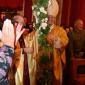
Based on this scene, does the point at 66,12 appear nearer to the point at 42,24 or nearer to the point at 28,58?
the point at 42,24

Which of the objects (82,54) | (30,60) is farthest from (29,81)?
(82,54)

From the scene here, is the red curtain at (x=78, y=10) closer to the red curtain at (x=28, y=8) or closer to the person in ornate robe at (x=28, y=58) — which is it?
the red curtain at (x=28, y=8)

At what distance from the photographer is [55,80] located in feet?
14.6

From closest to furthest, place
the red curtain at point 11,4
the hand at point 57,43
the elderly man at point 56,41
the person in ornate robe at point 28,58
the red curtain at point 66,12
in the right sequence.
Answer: the person in ornate robe at point 28,58, the elderly man at point 56,41, the hand at point 57,43, the red curtain at point 11,4, the red curtain at point 66,12

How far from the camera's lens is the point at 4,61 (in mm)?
1708

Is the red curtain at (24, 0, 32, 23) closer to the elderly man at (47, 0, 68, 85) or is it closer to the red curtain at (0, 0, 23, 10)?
the red curtain at (0, 0, 23, 10)

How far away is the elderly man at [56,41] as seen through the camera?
4129 millimetres

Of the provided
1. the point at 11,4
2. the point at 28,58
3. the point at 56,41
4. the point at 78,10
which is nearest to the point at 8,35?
the point at 28,58

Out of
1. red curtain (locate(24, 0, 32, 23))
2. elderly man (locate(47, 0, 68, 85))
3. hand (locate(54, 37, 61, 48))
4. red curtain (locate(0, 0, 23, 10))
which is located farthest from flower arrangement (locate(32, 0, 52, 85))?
red curtain (locate(24, 0, 32, 23))

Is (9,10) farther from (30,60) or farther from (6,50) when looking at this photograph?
(6,50)

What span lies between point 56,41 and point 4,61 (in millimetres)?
2644

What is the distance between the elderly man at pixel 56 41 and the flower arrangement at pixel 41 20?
146 mm

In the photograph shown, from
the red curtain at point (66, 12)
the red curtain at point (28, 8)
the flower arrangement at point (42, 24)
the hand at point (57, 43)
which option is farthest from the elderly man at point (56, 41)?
the red curtain at point (66, 12)

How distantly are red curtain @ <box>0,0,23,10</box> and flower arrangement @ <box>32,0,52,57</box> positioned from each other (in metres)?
1.93
